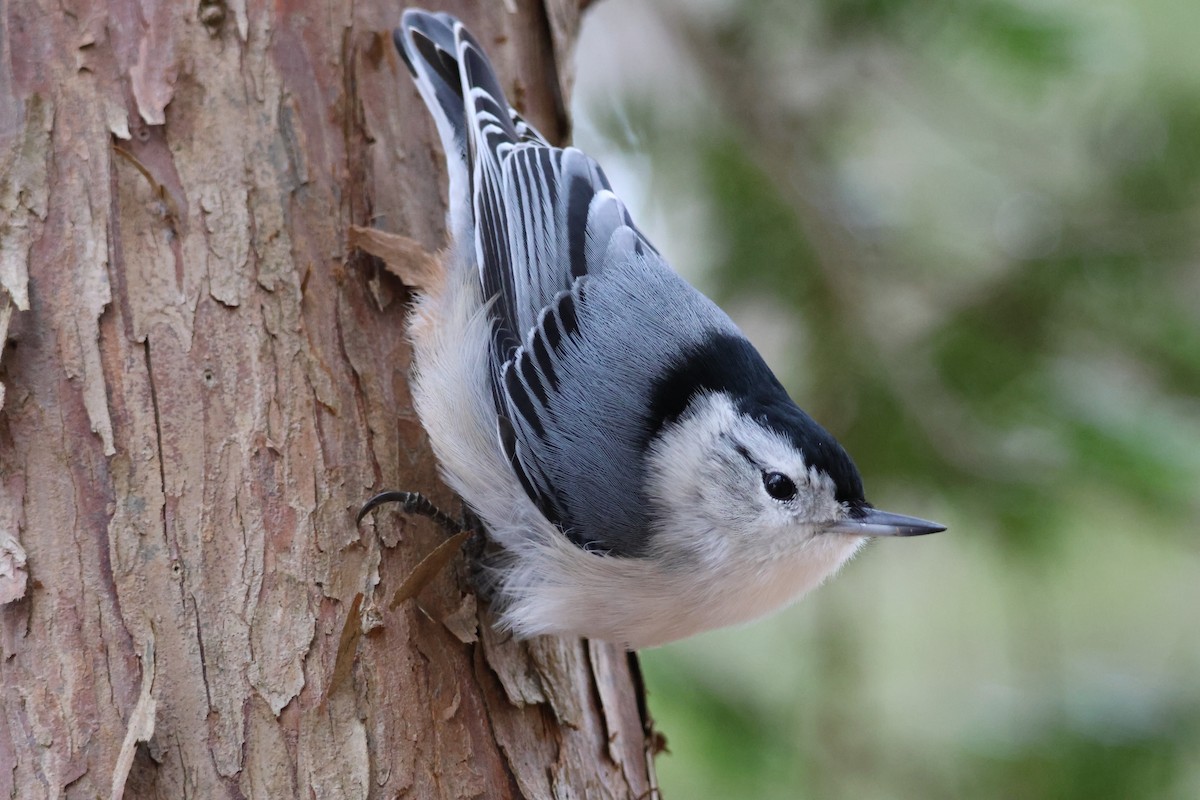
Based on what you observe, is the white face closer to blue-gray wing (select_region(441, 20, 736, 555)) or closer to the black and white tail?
blue-gray wing (select_region(441, 20, 736, 555))

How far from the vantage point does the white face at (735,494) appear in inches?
72.6

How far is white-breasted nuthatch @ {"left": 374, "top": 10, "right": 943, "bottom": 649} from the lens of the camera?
1844 millimetres

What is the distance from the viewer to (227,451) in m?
1.76

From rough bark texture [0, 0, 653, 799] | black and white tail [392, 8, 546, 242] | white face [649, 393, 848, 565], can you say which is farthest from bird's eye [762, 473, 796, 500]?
black and white tail [392, 8, 546, 242]

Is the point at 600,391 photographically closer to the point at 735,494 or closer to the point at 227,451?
the point at 735,494

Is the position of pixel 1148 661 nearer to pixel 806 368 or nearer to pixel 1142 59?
pixel 806 368

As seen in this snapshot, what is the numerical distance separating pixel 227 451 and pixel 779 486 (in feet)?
3.18

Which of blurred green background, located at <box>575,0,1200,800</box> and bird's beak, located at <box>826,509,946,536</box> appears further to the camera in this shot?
blurred green background, located at <box>575,0,1200,800</box>

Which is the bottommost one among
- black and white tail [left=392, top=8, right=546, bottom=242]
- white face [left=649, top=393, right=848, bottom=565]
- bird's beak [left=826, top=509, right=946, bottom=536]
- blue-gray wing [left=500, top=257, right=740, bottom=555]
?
bird's beak [left=826, top=509, right=946, bottom=536]

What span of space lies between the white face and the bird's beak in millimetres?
20

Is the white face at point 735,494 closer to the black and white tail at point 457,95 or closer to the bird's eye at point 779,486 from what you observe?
the bird's eye at point 779,486

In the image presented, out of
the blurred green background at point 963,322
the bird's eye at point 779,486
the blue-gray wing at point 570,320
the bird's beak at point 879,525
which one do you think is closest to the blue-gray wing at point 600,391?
the blue-gray wing at point 570,320

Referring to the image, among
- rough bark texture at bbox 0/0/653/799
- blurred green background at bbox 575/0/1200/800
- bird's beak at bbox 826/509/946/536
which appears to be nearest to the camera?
rough bark texture at bbox 0/0/653/799

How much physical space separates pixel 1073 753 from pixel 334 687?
173 centimetres
